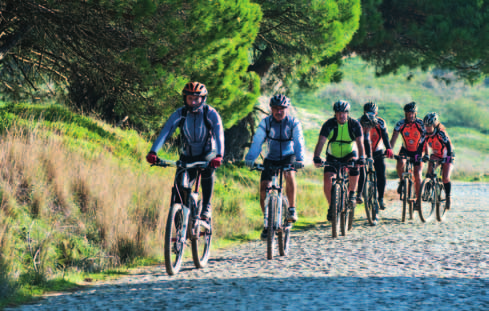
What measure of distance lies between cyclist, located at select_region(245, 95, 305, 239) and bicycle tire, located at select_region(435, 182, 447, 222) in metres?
5.36

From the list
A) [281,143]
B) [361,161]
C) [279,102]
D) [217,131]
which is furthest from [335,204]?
[217,131]

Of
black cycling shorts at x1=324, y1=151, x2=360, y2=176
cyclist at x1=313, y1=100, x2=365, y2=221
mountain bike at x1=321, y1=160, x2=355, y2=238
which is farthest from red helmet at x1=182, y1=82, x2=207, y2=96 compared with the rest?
black cycling shorts at x1=324, y1=151, x2=360, y2=176

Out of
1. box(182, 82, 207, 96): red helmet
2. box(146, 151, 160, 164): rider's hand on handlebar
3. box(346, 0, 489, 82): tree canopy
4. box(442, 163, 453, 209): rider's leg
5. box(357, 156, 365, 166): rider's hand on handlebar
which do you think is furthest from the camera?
box(346, 0, 489, 82): tree canopy

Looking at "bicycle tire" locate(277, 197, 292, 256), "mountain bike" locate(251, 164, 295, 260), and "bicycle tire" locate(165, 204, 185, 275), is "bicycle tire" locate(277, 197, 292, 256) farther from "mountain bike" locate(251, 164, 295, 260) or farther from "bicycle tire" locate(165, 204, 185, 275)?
"bicycle tire" locate(165, 204, 185, 275)

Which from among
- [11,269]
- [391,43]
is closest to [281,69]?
[391,43]

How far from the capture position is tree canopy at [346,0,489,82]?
21.5 m

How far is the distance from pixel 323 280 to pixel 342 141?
440 centimetres

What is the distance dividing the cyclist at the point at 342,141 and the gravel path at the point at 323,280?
38.8 inches

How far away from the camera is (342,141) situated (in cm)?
1159

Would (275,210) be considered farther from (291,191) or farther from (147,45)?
(147,45)

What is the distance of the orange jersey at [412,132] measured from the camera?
13570 millimetres

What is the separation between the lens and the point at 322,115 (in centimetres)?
7975

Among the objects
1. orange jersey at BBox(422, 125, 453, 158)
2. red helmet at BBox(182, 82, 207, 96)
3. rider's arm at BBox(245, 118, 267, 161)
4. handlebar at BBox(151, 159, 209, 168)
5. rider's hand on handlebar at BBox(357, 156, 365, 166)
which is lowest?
handlebar at BBox(151, 159, 209, 168)

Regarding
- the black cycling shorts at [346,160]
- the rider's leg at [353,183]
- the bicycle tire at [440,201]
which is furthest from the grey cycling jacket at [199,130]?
the bicycle tire at [440,201]
